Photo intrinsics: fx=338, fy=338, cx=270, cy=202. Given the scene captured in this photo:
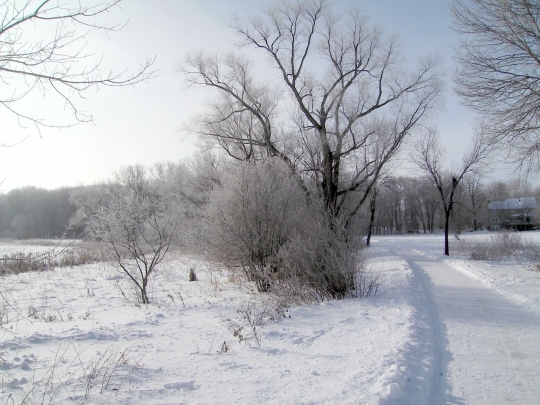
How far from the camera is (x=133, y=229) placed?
10.8m

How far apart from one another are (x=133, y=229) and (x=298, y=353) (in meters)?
7.58

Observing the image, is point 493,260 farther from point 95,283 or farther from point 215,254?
point 95,283

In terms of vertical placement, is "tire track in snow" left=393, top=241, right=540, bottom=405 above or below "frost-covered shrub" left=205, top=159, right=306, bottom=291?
below

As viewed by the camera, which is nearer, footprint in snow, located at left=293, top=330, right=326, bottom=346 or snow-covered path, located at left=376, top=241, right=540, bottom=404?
snow-covered path, located at left=376, top=241, right=540, bottom=404

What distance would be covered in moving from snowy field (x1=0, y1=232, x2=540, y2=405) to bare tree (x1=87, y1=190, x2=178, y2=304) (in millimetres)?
1783

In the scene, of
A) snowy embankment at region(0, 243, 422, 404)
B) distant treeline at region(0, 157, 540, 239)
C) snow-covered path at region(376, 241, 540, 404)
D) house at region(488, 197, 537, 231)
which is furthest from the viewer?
house at region(488, 197, 537, 231)

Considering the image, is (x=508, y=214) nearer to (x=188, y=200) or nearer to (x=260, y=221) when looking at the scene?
(x=188, y=200)

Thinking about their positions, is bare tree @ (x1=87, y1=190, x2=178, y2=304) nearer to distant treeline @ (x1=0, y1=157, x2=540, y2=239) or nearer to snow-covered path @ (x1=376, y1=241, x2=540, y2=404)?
snow-covered path @ (x1=376, y1=241, x2=540, y2=404)

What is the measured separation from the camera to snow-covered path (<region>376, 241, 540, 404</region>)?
3.74 metres

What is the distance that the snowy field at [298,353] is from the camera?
3646mm

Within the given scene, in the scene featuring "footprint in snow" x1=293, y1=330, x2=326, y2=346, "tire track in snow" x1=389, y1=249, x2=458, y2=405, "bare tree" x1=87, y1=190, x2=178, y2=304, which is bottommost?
"footprint in snow" x1=293, y1=330, x2=326, y2=346

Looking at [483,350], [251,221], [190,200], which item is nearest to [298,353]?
[483,350]

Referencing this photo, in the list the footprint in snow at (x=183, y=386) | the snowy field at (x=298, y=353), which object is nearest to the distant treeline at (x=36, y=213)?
the snowy field at (x=298, y=353)

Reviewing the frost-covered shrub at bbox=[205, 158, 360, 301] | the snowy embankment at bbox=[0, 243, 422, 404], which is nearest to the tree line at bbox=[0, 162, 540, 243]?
the frost-covered shrub at bbox=[205, 158, 360, 301]
